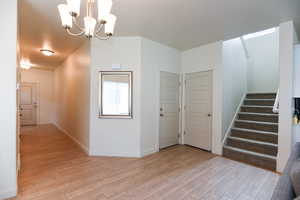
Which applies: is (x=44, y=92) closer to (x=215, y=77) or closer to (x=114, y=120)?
(x=114, y=120)

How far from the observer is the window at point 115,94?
322 cm

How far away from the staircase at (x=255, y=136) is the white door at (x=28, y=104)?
7894mm

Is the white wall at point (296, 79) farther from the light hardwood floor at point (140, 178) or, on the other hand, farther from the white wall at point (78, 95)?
the white wall at point (78, 95)

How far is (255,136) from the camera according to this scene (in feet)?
10.9

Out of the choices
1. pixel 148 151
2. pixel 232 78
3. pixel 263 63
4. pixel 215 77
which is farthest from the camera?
pixel 263 63

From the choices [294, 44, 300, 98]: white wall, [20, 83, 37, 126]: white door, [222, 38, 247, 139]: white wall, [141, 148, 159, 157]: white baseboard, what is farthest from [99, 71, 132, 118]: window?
[20, 83, 37, 126]: white door

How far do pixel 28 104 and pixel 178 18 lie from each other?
750 centimetres

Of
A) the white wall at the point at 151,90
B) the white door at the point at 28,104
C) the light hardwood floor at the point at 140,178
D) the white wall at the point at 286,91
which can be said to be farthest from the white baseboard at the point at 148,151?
the white door at the point at 28,104

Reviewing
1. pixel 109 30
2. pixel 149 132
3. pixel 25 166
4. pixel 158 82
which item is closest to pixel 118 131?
pixel 149 132

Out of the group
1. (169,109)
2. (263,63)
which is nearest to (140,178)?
(169,109)

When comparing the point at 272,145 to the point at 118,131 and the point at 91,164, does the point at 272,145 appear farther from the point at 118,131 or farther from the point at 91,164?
the point at 91,164

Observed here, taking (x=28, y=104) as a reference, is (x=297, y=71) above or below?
above

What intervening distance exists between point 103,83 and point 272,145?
3.62m

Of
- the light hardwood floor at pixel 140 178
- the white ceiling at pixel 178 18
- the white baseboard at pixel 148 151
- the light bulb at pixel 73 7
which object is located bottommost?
the light hardwood floor at pixel 140 178
